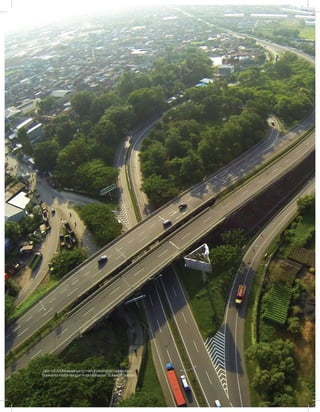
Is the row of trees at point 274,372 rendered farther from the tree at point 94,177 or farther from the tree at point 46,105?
the tree at point 46,105

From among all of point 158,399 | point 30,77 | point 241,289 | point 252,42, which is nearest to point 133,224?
point 241,289

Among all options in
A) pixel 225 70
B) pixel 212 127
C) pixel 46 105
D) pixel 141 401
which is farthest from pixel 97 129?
pixel 225 70

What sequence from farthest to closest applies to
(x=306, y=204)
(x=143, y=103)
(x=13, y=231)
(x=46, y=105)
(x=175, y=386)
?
1. (x=46, y=105)
2. (x=143, y=103)
3. (x=13, y=231)
4. (x=306, y=204)
5. (x=175, y=386)

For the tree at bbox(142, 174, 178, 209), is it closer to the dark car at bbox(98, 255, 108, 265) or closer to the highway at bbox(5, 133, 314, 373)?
the highway at bbox(5, 133, 314, 373)

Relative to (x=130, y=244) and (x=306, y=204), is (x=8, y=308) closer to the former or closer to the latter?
(x=130, y=244)

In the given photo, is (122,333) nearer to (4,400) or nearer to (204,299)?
(204,299)

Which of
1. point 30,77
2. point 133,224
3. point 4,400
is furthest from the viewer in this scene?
point 30,77
